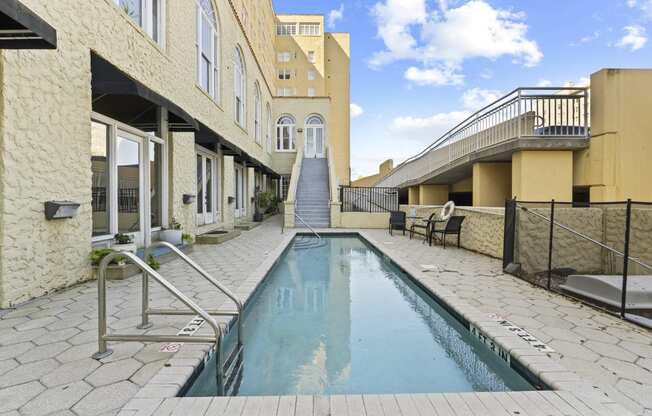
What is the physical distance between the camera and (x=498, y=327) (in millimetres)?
3312

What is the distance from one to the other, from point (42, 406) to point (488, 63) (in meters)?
26.6

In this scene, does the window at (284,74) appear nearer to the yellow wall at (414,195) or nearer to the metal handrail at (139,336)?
the yellow wall at (414,195)

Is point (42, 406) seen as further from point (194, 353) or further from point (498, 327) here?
point (498, 327)

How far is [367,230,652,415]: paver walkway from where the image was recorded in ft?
7.79

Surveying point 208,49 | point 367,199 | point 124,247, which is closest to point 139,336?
point 124,247

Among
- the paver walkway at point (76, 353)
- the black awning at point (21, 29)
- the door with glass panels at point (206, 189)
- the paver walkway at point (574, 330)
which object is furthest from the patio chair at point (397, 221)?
the black awning at point (21, 29)

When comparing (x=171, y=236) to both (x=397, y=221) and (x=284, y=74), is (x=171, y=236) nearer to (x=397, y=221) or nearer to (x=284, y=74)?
(x=397, y=221)

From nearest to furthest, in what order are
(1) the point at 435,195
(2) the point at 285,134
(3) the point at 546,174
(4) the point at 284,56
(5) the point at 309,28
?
(3) the point at 546,174 < (1) the point at 435,195 < (2) the point at 285,134 < (4) the point at 284,56 < (5) the point at 309,28

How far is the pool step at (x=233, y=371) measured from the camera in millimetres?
2632

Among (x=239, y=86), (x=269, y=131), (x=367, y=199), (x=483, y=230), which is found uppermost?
(x=239, y=86)

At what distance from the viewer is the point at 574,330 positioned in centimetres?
330

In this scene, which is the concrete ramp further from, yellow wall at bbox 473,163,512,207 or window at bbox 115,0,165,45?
window at bbox 115,0,165,45

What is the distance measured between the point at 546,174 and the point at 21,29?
9.77 meters

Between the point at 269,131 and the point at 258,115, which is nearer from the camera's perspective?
the point at 258,115
